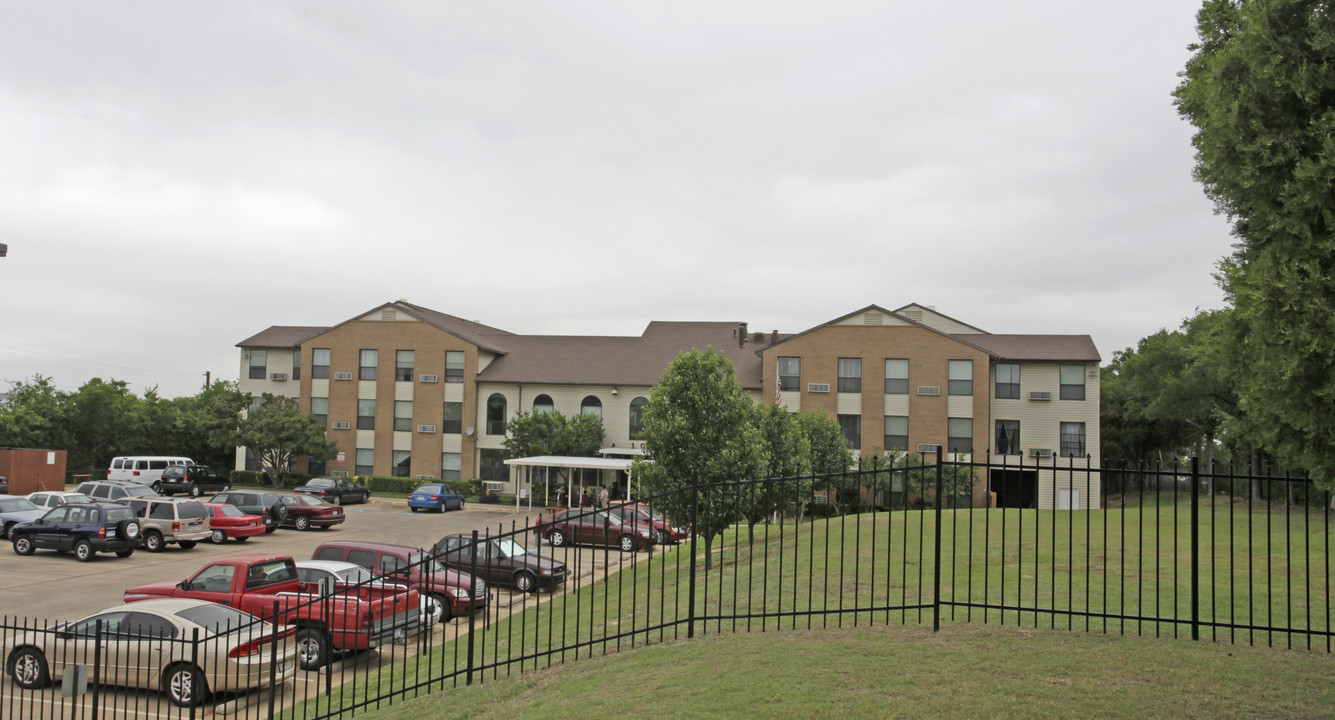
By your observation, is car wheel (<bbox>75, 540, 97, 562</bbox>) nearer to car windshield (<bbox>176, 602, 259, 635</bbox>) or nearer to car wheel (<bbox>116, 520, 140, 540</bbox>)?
car wheel (<bbox>116, 520, 140, 540</bbox>)

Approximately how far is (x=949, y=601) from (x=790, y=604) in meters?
2.74

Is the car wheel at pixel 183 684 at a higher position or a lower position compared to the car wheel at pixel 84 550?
higher

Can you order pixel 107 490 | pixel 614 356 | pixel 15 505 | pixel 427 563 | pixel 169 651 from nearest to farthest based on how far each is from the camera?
pixel 427 563
pixel 169 651
pixel 15 505
pixel 107 490
pixel 614 356

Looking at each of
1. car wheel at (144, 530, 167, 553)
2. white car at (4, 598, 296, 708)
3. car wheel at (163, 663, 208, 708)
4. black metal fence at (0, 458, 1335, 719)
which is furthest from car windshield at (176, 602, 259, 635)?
car wheel at (144, 530, 167, 553)

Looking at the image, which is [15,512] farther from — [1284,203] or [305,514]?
[1284,203]

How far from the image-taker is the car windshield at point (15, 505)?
26683 millimetres

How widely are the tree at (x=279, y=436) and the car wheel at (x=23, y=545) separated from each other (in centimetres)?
2209

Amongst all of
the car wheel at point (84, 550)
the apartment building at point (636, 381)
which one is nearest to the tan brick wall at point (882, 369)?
the apartment building at point (636, 381)

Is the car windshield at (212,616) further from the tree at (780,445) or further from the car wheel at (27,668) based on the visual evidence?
the tree at (780,445)

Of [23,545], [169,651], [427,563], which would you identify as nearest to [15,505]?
[23,545]

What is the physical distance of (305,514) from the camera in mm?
30609

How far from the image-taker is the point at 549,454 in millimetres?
44406

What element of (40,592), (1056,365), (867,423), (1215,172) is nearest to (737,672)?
(1215,172)

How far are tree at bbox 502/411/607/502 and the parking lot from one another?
7761 millimetres
